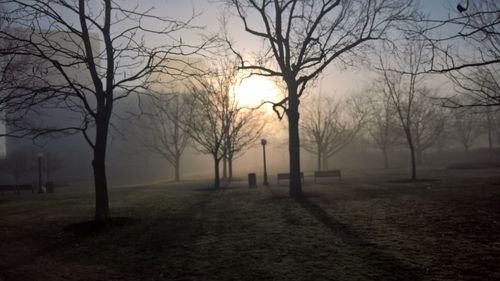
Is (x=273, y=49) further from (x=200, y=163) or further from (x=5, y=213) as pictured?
(x=200, y=163)

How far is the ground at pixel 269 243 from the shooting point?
5.71 metres

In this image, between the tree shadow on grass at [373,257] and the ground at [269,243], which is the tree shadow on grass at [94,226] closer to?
the ground at [269,243]

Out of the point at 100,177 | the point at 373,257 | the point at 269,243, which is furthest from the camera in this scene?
the point at 100,177

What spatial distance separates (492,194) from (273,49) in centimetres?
948

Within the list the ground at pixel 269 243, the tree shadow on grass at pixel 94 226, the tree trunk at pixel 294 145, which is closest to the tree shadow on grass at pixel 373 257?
the ground at pixel 269 243

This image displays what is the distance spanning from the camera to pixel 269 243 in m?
7.46

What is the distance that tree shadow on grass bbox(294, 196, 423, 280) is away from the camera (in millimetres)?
5270

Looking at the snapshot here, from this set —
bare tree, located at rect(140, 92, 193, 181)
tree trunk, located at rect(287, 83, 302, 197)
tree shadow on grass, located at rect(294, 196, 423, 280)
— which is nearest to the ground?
tree shadow on grass, located at rect(294, 196, 423, 280)

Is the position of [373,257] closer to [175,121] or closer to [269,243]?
[269,243]

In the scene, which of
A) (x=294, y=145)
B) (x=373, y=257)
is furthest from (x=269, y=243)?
(x=294, y=145)

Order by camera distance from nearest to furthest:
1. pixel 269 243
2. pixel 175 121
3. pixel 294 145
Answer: pixel 269 243, pixel 294 145, pixel 175 121

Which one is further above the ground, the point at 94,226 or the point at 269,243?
the point at 94,226

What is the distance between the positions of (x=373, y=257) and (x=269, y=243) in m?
2.01

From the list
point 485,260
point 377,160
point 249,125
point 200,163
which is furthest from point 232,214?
point 200,163
